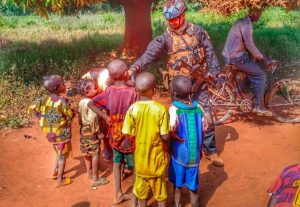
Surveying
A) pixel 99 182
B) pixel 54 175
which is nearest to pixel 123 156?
pixel 99 182

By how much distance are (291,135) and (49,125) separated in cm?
387

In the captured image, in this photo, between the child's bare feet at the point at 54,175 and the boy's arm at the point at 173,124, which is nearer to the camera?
the boy's arm at the point at 173,124

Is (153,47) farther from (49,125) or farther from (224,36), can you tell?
(224,36)

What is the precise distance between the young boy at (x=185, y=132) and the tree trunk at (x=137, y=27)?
6.38 m

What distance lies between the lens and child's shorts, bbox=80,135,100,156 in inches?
181

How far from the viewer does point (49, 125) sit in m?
4.55

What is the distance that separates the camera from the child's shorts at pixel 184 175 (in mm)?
3787

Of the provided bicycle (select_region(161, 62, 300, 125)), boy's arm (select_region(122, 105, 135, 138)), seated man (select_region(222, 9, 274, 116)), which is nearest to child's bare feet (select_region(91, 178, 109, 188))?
boy's arm (select_region(122, 105, 135, 138))

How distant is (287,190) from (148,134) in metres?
1.56

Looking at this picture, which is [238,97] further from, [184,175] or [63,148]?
[63,148]

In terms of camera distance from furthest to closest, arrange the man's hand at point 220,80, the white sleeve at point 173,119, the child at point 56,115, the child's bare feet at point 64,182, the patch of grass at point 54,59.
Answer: the patch of grass at point 54,59, the man's hand at point 220,80, the child's bare feet at point 64,182, the child at point 56,115, the white sleeve at point 173,119

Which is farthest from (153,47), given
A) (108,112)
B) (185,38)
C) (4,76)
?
(4,76)

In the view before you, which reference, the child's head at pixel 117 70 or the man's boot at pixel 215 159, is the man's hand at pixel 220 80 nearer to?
the man's boot at pixel 215 159

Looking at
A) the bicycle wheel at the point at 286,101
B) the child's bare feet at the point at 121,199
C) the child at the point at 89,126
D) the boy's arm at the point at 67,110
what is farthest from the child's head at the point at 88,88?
the bicycle wheel at the point at 286,101
